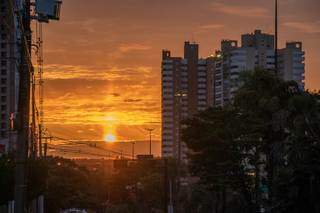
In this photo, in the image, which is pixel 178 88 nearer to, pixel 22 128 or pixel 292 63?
pixel 292 63

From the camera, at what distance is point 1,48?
78.2 meters

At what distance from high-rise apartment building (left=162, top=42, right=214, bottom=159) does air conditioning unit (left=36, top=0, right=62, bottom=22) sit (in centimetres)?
9571

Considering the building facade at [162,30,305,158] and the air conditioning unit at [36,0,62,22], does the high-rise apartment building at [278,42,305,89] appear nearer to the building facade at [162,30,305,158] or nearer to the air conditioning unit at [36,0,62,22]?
the building facade at [162,30,305,158]

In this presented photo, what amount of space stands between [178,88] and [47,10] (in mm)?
98454

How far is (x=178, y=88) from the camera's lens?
121 meters

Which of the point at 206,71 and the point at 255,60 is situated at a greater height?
the point at 206,71

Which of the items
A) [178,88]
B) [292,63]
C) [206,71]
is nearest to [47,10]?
[292,63]

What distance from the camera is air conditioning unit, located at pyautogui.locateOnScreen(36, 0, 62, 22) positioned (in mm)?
22891

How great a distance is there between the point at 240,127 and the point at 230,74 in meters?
45.2

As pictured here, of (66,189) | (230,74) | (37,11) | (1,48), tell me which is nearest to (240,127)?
(37,11)

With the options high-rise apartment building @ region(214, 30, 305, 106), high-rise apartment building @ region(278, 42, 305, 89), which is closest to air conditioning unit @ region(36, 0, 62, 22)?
high-rise apartment building @ region(214, 30, 305, 106)

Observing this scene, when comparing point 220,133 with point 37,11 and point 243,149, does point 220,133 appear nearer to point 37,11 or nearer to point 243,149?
point 243,149

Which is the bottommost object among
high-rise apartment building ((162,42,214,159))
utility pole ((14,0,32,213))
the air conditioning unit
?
utility pole ((14,0,32,213))

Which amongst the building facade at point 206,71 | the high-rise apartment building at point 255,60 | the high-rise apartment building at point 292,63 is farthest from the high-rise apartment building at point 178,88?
the high-rise apartment building at point 292,63
